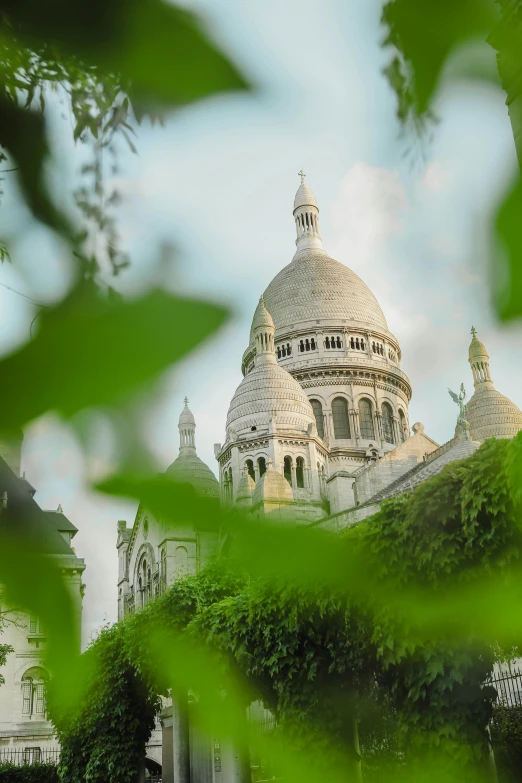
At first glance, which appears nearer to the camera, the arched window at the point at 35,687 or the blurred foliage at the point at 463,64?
the blurred foliage at the point at 463,64

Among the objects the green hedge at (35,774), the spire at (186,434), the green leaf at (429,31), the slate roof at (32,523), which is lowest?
the green hedge at (35,774)

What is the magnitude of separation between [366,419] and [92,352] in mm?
41636

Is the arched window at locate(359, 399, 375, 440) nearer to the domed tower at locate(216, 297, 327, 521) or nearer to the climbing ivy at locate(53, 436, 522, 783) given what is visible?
the domed tower at locate(216, 297, 327, 521)

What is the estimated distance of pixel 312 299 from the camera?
4472 centimetres

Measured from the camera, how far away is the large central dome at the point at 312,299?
43.2 metres

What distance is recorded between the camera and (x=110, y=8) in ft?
2.95

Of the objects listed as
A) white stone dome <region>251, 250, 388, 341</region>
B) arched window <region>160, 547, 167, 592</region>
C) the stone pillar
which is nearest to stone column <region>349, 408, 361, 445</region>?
the stone pillar

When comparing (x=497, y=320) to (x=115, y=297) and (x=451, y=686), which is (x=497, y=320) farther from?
(x=451, y=686)

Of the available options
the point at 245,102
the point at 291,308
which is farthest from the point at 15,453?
the point at 291,308

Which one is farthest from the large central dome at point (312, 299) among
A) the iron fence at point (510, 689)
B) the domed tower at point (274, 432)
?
the iron fence at point (510, 689)

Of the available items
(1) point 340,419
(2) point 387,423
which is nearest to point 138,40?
(1) point 340,419

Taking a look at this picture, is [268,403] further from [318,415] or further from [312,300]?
[312,300]

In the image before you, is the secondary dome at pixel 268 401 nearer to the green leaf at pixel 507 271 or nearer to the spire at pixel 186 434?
the spire at pixel 186 434

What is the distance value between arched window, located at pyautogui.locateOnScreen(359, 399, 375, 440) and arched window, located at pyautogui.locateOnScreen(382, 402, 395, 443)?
68 cm
